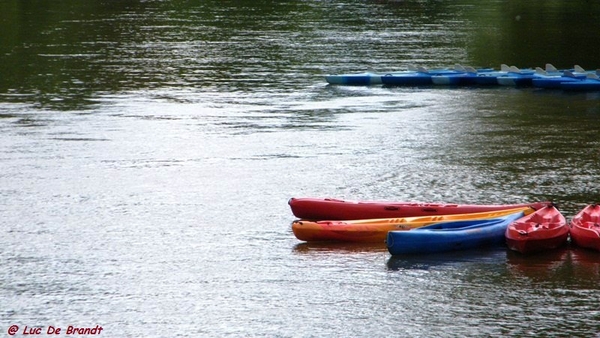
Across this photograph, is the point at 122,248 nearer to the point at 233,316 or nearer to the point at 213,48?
the point at 233,316

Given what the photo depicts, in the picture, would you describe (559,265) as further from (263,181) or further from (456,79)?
(456,79)

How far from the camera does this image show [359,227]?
832 inches

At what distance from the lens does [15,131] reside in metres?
32.8

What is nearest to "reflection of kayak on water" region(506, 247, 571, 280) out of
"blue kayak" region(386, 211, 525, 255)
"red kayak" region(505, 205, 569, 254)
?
"red kayak" region(505, 205, 569, 254)

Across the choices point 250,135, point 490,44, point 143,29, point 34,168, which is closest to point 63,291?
point 34,168

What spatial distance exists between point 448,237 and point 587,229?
261cm

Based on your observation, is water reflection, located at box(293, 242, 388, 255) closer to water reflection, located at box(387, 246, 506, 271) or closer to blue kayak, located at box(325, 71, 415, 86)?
water reflection, located at box(387, 246, 506, 271)

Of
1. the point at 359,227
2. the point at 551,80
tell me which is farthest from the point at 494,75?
the point at 359,227

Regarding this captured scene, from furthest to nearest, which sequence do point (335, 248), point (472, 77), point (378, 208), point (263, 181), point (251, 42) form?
point (251, 42)
point (472, 77)
point (263, 181)
point (378, 208)
point (335, 248)

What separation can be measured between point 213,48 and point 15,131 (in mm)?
22672

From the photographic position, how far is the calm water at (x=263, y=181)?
18.0m

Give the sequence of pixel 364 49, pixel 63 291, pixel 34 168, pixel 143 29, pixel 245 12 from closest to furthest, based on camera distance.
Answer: pixel 63 291 → pixel 34 168 → pixel 364 49 → pixel 143 29 → pixel 245 12

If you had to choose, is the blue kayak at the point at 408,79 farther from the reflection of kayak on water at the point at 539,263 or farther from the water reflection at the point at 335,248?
the reflection of kayak on water at the point at 539,263

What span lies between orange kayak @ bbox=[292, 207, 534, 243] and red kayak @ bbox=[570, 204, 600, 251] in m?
1.78
